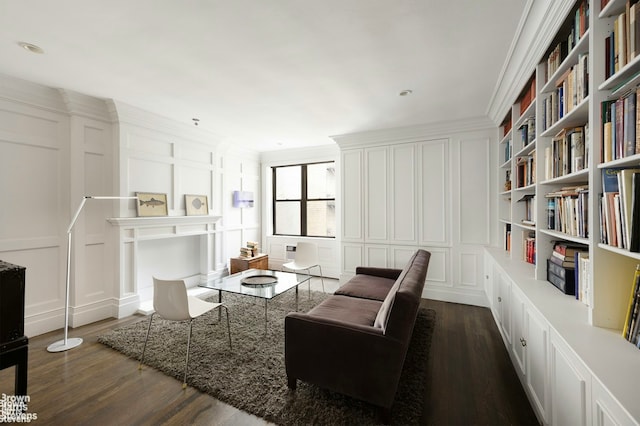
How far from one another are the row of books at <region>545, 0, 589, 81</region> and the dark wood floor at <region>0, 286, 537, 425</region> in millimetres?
2348

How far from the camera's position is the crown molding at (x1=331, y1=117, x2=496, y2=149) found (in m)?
3.91

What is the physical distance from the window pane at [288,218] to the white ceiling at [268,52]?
2794mm

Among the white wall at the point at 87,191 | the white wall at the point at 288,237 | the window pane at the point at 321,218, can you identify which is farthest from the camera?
the window pane at the point at 321,218

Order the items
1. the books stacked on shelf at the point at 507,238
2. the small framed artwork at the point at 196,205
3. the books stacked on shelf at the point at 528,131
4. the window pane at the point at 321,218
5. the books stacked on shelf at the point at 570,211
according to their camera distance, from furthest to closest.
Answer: the window pane at the point at 321,218 < the small framed artwork at the point at 196,205 < the books stacked on shelf at the point at 507,238 < the books stacked on shelf at the point at 528,131 < the books stacked on shelf at the point at 570,211

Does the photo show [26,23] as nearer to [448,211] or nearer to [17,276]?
[17,276]

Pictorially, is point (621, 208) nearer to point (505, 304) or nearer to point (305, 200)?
point (505, 304)

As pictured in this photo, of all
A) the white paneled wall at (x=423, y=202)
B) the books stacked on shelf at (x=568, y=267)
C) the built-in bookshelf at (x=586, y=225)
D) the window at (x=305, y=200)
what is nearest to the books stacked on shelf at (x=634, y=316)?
the built-in bookshelf at (x=586, y=225)

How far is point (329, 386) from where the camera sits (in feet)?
6.24

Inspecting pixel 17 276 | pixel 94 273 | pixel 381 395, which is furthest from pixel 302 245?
pixel 17 276

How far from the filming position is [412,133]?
429cm

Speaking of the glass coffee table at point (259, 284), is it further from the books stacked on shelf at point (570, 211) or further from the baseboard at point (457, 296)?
the books stacked on shelf at point (570, 211)

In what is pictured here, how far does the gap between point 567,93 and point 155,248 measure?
192 inches

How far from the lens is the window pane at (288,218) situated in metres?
6.12

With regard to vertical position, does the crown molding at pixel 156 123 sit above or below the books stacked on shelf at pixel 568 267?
above
